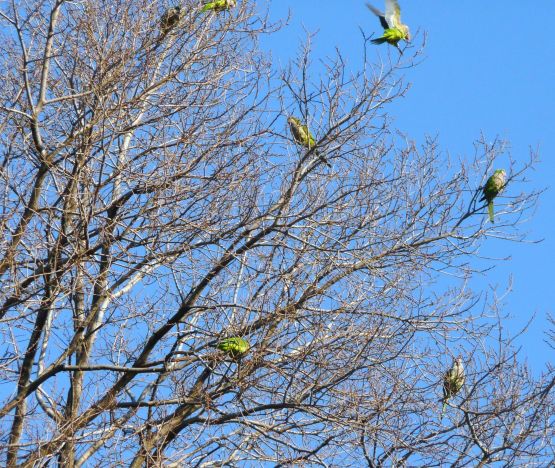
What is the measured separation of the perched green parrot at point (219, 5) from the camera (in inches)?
395

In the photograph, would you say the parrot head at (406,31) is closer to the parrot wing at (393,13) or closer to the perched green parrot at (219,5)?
the parrot wing at (393,13)

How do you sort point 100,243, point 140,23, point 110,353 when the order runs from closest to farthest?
point 100,243 < point 140,23 < point 110,353

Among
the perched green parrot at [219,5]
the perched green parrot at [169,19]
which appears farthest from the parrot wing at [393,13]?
the perched green parrot at [169,19]

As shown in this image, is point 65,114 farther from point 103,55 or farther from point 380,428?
point 380,428

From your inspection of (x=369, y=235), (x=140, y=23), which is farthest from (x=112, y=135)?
(x=369, y=235)

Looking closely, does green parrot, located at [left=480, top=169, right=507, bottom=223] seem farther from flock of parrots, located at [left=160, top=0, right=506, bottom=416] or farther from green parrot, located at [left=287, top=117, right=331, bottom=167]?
green parrot, located at [left=287, top=117, right=331, bottom=167]

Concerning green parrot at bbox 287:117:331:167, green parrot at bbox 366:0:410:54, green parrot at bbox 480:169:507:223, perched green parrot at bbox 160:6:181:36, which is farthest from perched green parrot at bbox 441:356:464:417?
perched green parrot at bbox 160:6:181:36

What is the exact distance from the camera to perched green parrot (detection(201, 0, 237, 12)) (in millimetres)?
10023

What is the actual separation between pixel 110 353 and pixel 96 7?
296cm

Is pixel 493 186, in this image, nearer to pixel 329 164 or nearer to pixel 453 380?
pixel 329 164

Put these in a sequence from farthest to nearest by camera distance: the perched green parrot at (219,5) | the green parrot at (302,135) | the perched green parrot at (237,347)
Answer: the perched green parrot at (219,5), the green parrot at (302,135), the perched green parrot at (237,347)

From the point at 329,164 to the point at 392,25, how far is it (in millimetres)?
1940

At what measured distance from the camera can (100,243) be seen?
837 centimetres

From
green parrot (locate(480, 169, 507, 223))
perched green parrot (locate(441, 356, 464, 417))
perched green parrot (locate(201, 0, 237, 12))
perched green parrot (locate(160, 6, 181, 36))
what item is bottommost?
perched green parrot (locate(441, 356, 464, 417))
